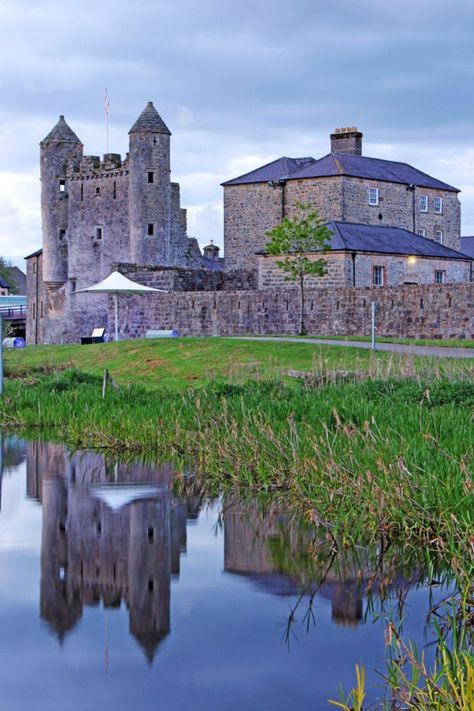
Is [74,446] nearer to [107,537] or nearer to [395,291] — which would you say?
[107,537]

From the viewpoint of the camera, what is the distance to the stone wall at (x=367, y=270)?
50562 millimetres

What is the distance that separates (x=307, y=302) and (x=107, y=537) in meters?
35.4

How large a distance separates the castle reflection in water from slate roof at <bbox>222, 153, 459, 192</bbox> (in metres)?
48.8

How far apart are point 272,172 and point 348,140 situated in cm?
503

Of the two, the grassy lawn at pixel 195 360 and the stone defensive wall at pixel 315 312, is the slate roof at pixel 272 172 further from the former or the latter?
the grassy lawn at pixel 195 360

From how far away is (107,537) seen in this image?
10.7m

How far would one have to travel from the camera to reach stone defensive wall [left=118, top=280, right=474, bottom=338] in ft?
136

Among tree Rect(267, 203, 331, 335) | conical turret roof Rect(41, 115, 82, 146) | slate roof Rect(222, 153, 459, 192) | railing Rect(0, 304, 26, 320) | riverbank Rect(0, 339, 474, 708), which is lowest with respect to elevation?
riverbank Rect(0, 339, 474, 708)

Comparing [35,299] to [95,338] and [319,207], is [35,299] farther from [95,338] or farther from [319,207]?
[95,338]

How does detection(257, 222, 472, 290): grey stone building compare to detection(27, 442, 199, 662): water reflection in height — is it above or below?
above

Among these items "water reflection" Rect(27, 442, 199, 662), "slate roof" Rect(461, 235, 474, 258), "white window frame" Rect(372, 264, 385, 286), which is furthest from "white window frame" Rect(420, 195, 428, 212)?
"water reflection" Rect(27, 442, 199, 662)

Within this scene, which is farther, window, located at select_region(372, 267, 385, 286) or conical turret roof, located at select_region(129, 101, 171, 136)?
conical turret roof, located at select_region(129, 101, 171, 136)

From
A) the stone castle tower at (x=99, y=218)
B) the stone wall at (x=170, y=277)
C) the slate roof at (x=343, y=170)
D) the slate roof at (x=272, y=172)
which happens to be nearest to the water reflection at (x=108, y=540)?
the stone wall at (x=170, y=277)

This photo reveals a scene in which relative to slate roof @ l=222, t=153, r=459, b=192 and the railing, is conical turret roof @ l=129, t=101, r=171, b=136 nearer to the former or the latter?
slate roof @ l=222, t=153, r=459, b=192
